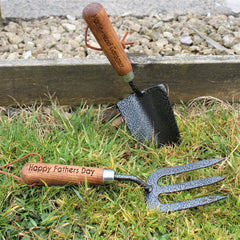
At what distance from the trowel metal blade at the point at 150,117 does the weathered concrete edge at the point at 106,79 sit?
0.14 m

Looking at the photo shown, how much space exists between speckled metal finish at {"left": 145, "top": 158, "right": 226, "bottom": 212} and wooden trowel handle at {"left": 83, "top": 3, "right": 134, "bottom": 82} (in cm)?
56

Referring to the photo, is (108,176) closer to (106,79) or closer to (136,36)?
(106,79)

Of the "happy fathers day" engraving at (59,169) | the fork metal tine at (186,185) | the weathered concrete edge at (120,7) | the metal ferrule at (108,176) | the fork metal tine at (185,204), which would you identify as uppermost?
the weathered concrete edge at (120,7)

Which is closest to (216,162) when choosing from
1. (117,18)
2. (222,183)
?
(222,183)

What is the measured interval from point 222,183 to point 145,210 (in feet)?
1.45

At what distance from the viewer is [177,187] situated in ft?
5.07

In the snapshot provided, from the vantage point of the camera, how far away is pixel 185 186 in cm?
154

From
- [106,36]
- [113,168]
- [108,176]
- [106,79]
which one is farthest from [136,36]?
[108,176]

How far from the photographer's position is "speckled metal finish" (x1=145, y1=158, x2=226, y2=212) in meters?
1.48

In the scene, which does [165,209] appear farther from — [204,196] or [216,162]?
[216,162]

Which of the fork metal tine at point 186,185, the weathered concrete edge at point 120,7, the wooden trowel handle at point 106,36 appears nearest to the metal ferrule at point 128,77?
the wooden trowel handle at point 106,36

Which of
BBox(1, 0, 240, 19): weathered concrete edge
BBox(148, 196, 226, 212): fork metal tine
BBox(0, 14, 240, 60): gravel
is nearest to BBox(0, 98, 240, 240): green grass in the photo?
BBox(148, 196, 226, 212): fork metal tine

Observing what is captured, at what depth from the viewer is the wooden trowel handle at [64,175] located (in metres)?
1.48

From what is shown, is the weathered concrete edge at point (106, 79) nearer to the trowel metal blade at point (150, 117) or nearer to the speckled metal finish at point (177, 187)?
the trowel metal blade at point (150, 117)
